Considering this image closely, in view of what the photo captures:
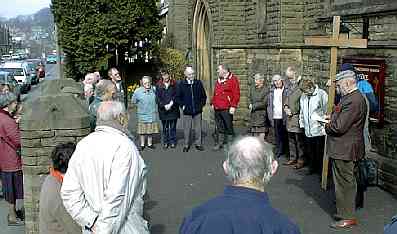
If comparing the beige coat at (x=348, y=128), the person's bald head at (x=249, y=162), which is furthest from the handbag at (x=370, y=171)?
the person's bald head at (x=249, y=162)

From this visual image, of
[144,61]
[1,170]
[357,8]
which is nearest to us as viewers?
[1,170]

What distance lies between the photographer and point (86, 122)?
721 centimetres

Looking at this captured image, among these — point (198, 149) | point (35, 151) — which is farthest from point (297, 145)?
point (35, 151)

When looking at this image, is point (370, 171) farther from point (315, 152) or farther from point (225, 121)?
point (225, 121)

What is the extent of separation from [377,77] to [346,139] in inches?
116

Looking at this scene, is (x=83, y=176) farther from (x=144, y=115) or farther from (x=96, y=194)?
(x=144, y=115)

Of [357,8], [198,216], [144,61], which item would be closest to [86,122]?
[198,216]

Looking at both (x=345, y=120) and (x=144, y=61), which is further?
(x=144, y=61)

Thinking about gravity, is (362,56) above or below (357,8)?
below

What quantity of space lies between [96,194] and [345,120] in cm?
387

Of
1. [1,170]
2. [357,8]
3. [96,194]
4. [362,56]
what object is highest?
[357,8]

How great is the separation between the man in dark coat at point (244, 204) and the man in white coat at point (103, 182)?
1.43 m

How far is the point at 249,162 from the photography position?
10.6ft

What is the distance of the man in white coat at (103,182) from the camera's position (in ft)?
14.9
